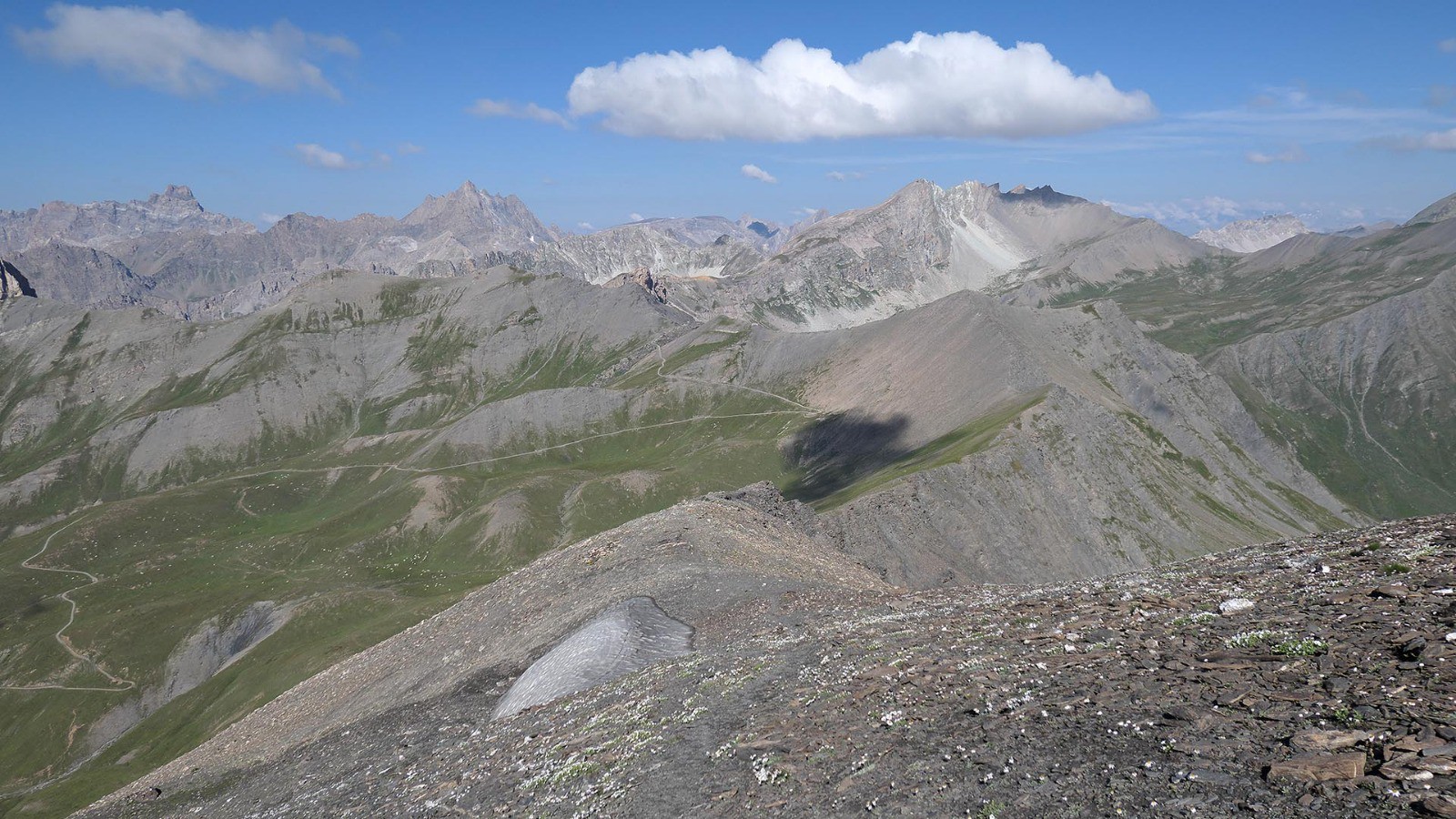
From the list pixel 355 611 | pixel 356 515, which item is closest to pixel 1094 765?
pixel 355 611

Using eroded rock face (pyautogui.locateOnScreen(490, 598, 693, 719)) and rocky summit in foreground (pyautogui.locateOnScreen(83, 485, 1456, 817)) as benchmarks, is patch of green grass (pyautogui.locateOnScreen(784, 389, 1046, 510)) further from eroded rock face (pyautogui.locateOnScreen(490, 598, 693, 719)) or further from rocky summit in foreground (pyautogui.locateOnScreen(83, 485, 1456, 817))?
rocky summit in foreground (pyautogui.locateOnScreen(83, 485, 1456, 817))

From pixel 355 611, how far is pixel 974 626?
12319 centimetres

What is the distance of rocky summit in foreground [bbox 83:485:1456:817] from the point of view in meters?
14.8

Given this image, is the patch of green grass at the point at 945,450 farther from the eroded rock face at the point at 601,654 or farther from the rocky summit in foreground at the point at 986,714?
the rocky summit in foreground at the point at 986,714

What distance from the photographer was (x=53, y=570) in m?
192

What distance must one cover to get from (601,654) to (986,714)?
20722 mm

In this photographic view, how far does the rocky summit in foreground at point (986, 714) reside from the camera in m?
14.8

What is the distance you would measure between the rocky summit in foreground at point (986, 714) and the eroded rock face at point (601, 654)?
0.99m

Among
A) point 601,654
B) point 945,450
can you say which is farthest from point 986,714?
point 945,450

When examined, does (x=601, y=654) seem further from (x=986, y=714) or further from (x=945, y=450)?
(x=945, y=450)

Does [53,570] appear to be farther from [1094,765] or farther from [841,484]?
[1094,765]

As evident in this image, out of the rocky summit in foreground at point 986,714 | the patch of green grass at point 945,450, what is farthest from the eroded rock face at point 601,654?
the patch of green grass at point 945,450

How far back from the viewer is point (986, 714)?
63.5 feet

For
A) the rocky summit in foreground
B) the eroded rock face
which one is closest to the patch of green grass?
the eroded rock face
